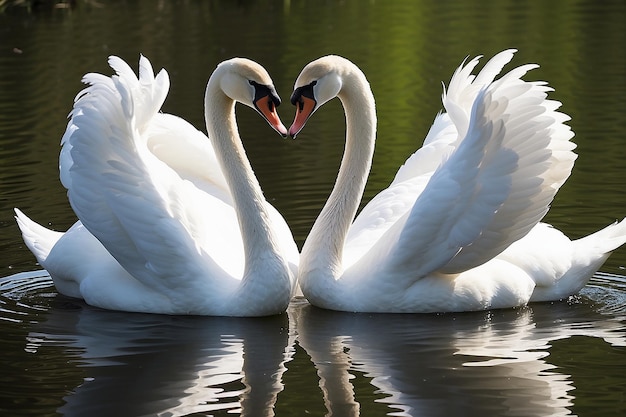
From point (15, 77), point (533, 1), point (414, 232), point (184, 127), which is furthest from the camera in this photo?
point (533, 1)

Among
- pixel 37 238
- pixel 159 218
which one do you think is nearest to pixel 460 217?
pixel 159 218

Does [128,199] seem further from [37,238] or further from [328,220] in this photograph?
[37,238]

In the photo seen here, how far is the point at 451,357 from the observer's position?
29.0 feet

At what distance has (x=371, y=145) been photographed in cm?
1040

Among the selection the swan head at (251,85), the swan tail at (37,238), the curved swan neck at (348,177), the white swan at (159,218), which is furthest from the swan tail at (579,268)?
the swan tail at (37,238)

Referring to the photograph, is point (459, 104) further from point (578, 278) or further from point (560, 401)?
point (560, 401)

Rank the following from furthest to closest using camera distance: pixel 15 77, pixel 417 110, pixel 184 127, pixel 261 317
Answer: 1. pixel 15 77
2. pixel 417 110
3. pixel 184 127
4. pixel 261 317

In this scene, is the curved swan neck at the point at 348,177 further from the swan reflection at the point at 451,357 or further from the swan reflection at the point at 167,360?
the swan reflection at the point at 167,360

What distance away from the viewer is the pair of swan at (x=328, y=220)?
9.31 meters

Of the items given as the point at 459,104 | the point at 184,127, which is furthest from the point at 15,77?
the point at 459,104

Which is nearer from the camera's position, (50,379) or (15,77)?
(50,379)

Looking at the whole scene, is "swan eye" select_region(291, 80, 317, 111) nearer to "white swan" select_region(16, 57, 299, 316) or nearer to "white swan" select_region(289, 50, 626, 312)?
"white swan" select_region(289, 50, 626, 312)

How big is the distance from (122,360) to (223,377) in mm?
859

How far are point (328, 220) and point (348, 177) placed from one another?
39cm
